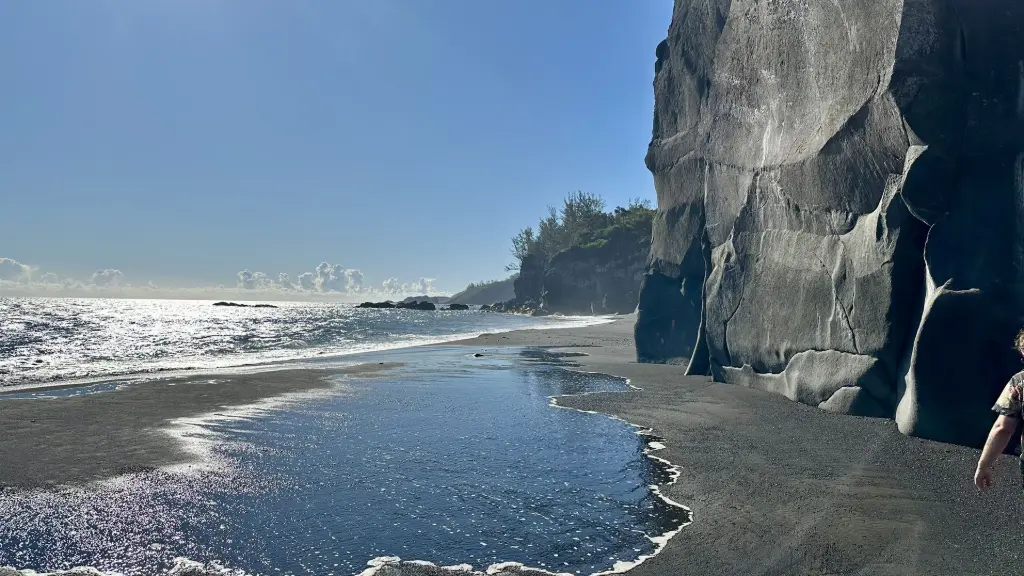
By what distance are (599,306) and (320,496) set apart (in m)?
84.8

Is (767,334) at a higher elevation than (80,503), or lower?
higher

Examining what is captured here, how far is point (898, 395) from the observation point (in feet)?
33.4

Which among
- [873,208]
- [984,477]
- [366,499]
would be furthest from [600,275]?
[984,477]

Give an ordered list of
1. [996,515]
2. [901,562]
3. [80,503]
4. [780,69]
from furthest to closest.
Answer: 1. [780,69]
2. [80,503]
3. [996,515]
4. [901,562]

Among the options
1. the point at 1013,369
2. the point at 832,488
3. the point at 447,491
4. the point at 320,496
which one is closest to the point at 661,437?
the point at 832,488

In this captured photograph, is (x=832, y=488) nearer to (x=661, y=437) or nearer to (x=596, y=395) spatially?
(x=661, y=437)

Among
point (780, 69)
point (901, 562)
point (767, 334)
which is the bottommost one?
point (901, 562)

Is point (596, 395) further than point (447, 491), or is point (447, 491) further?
point (596, 395)

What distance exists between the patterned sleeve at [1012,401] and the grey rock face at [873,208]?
15.6ft

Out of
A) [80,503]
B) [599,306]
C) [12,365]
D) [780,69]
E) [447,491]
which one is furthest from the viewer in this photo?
[599,306]

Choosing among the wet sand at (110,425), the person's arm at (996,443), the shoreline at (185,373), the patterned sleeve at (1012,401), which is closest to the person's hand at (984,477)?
the person's arm at (996,443)

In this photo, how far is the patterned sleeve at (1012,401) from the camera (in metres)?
4.56

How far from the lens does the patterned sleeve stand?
456 cm

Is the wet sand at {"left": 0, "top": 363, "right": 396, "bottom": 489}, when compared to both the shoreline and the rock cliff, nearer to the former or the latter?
the shoreline
